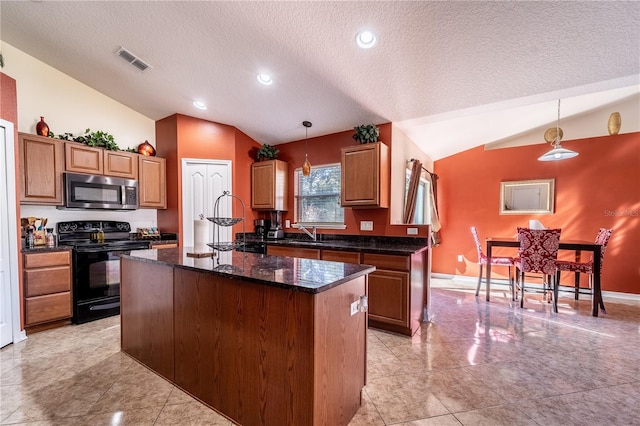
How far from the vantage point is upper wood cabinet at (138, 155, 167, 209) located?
3904mm

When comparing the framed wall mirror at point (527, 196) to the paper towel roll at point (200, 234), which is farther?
the framed wall mirror at point (527, 196)

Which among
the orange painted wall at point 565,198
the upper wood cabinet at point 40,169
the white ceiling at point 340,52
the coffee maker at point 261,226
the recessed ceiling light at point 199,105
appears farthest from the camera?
the coffee maker at point 261,226

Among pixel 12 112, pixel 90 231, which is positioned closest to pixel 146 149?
pixel 90 231

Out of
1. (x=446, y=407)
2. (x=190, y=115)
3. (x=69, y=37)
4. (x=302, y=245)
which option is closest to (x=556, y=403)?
(x=446, y=407)

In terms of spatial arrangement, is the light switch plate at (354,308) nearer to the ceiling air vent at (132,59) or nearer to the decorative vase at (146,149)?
the ceiling air vent at (132,59)

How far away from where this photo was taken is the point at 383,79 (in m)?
2.69

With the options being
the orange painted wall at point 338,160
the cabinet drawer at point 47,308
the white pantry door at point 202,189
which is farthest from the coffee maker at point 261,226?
the cabinet drawer at point 47,308

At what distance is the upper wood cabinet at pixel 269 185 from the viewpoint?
4.25 meters

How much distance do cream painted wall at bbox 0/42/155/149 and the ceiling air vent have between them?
1269mm

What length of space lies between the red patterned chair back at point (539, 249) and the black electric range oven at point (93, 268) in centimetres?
522

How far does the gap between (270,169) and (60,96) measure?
286 cm

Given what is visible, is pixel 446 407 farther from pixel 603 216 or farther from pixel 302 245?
pixel 603 216

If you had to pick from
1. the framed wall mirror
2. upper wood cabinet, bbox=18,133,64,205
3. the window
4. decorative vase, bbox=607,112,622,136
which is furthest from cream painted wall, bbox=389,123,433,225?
upper wood cabinet, bbox=18,133,64,205

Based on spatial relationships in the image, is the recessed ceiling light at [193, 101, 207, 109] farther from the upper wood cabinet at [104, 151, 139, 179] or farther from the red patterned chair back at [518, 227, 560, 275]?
the red patterned chair back at [518, 227, 560, 275]
